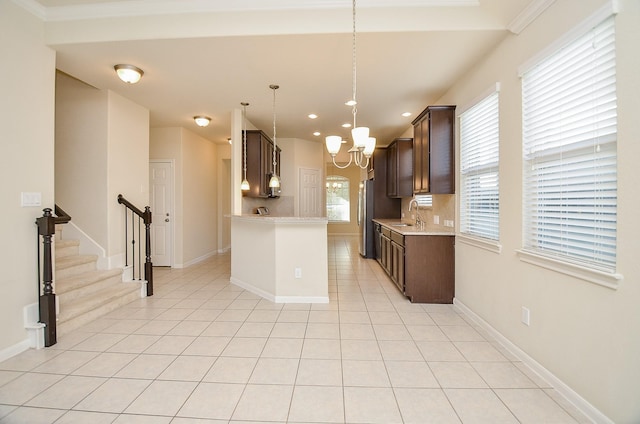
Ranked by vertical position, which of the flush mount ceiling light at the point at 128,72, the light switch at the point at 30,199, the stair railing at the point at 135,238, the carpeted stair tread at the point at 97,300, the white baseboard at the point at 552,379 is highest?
the flush mount ceiling light at the point at 128,72

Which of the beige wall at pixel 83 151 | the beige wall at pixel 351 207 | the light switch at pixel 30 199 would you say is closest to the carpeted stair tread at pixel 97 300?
the beige wall at pixel 83 151

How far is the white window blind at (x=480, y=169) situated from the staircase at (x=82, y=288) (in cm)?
435

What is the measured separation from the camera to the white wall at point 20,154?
8.02 ft

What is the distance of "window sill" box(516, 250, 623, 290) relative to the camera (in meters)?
1.62

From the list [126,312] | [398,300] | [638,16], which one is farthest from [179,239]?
[638,16]

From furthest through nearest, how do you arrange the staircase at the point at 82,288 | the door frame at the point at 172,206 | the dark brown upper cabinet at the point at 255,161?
the door frame at the point at 172,206 < the dark brown upper cabinet at the point at 255,161 < the staircase at the point at 82,288

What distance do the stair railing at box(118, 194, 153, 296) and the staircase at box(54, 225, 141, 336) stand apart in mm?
201

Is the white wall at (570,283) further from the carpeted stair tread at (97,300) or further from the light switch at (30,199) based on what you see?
the light switch at (30,199)

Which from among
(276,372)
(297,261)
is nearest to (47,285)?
(276,372)

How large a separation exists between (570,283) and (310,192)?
228 inches

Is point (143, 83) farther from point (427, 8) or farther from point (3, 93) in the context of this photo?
point (427, 8)

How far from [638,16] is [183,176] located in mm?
6231

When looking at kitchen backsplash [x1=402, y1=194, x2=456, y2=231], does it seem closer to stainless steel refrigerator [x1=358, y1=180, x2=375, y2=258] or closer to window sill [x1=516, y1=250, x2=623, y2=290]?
window sill [x1=516, y1=250, x2=623, y2=290]

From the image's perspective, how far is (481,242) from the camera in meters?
3.06
